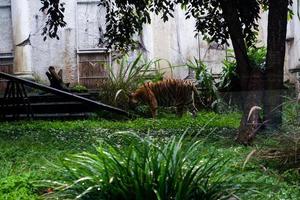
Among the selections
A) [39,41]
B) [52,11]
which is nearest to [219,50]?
[39,41]

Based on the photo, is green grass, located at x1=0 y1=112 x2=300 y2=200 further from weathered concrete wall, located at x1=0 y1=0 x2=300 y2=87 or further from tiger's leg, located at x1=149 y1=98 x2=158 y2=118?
weathered concrete wall, located at x1=0 y1=0 x2=300 y2=87

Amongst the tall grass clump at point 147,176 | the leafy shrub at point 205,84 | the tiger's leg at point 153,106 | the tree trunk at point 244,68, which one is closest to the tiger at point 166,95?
the tiger's leg at point 153,106

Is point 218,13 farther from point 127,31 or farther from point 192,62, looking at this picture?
point 192,62

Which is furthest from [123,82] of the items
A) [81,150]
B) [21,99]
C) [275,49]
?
[81,150]

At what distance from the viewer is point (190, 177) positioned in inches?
135

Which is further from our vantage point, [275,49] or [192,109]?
[192,109]

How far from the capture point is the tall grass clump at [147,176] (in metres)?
3.42

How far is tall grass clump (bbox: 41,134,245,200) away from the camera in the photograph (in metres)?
3.42

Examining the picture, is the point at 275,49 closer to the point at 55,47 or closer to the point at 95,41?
the point at 95,41

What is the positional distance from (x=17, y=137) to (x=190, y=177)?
565 centimetres

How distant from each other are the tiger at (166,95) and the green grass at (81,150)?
39 centimetres

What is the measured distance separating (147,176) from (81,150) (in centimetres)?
331

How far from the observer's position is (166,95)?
13.0 m

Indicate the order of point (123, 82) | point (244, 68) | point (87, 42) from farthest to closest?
point (87, 42) → point (123, 82) → point (244, 68)
